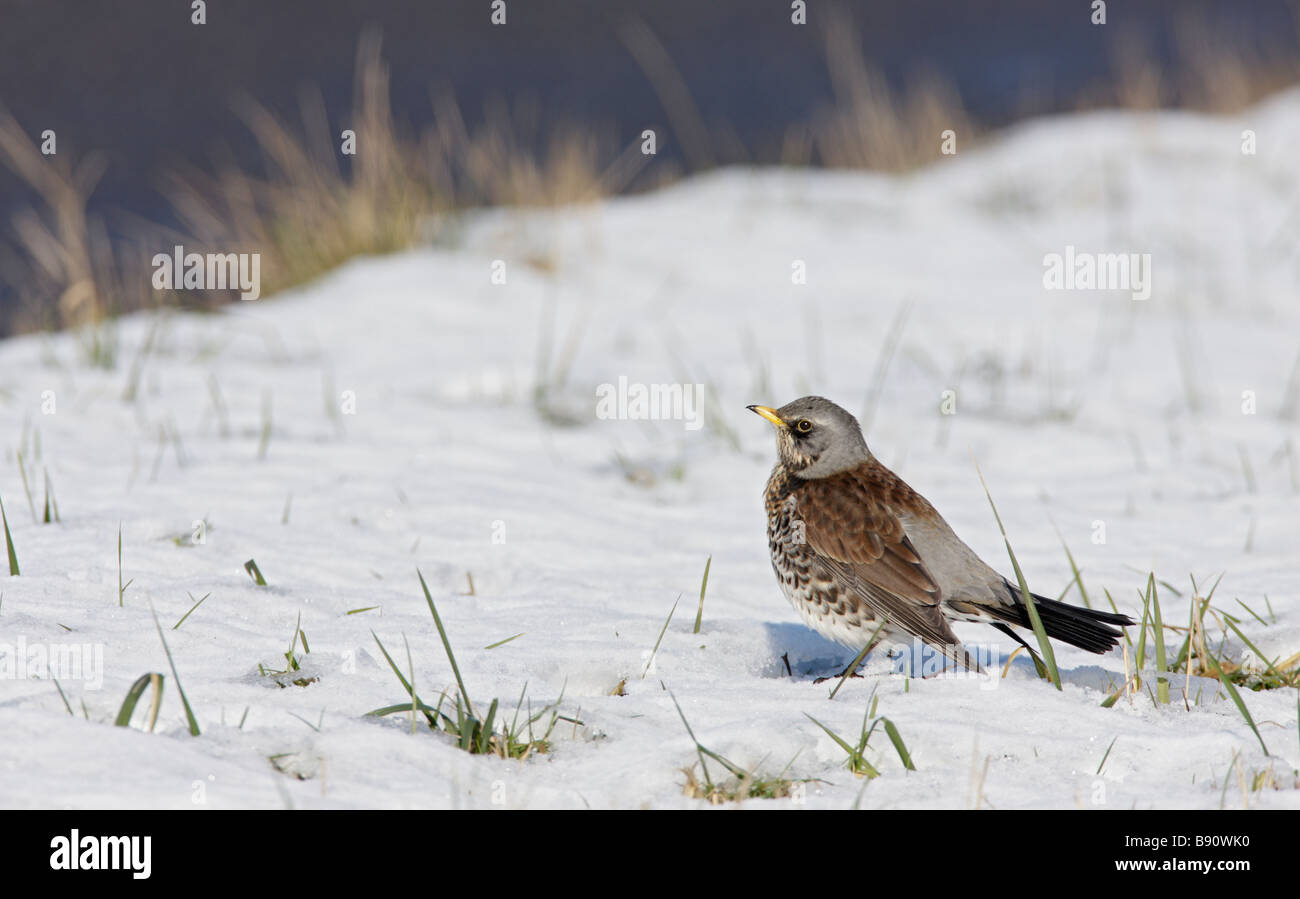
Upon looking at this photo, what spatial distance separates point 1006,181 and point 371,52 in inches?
273

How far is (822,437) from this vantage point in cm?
446

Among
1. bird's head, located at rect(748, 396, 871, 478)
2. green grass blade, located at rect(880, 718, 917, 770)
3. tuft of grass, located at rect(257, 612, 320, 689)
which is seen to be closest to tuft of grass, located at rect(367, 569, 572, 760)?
tuft of grass, located at rect(257, 612, 320, 689)

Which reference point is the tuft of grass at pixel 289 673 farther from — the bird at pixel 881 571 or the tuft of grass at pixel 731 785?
the bird at pixel 881 571

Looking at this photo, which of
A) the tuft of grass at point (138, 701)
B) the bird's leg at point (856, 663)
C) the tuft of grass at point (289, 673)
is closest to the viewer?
the tuft of grass at point (138, 701)

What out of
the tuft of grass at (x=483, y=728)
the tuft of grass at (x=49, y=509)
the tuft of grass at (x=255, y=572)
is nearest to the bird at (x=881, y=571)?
the tuft of grass at (x=483, y=728)

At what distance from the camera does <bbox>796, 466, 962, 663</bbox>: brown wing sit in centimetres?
388

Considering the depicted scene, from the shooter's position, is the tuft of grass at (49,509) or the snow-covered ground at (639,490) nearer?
the snow-covered ground at (639,490)

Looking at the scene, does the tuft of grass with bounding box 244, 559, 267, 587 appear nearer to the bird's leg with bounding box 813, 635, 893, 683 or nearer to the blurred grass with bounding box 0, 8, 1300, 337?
the bird's leg with bounding box 813, 635, 893, 683

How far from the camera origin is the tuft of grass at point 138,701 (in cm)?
281

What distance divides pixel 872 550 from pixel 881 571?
0.30 ft

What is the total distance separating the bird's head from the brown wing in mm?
78

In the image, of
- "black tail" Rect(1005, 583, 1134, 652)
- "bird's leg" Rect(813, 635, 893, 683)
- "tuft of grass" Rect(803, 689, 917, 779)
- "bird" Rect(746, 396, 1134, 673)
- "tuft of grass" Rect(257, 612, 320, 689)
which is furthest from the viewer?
"bird" Rect(746, 396, 1134, 673)

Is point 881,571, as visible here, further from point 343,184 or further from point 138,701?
point 343,184

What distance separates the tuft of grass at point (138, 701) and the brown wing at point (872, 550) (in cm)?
207
